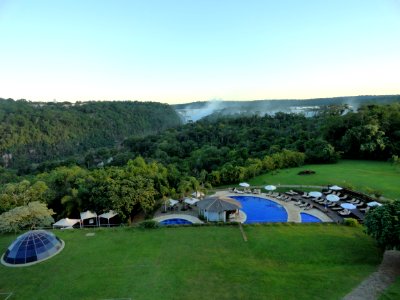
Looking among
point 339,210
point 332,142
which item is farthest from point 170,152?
point 339,210

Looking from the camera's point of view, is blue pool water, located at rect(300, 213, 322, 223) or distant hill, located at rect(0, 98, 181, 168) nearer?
blue pool water, located at rect(300, 213, 322, 223)

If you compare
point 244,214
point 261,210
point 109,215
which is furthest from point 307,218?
point 109,215

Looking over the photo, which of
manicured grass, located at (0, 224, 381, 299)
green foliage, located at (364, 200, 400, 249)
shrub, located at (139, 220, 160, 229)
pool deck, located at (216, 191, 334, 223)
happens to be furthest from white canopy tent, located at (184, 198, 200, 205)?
green foliage, located at (364, 200, 400, 249)

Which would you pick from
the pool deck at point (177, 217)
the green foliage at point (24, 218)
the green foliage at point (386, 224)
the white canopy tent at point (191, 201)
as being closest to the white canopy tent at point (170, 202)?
the white canopy tent at point (191, 201)

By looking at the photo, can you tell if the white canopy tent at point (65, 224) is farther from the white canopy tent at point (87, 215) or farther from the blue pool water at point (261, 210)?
the blue pool water at point (261, 210)

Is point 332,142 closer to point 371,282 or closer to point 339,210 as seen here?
point 339,210

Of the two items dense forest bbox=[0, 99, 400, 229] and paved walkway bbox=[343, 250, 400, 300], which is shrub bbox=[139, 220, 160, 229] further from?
paved walkway bbox=[343, 250, 400, 300]

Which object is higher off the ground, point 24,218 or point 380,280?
point 24,218

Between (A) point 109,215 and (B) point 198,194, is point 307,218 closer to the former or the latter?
(B) point 198,194
